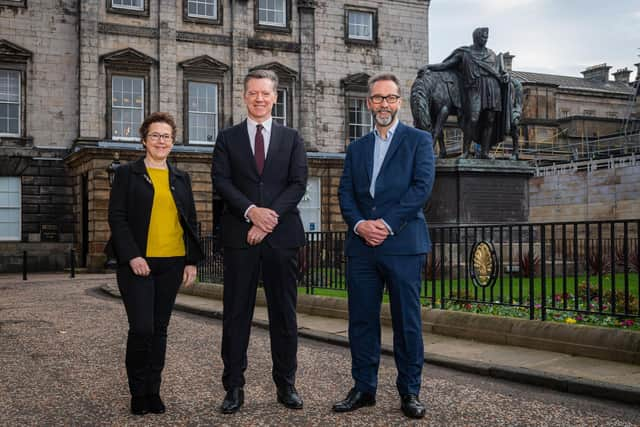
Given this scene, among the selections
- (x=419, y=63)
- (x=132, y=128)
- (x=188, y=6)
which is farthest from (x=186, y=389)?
(x=419, y=63)

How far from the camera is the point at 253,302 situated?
513cm

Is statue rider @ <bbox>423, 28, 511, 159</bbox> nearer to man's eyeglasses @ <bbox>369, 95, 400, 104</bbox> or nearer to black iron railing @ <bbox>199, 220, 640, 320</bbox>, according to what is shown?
black iron railing @ <bbox>199, 220, 640, 320</bbox>

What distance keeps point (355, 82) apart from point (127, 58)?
32.4 feet

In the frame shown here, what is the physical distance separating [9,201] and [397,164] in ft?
83.9

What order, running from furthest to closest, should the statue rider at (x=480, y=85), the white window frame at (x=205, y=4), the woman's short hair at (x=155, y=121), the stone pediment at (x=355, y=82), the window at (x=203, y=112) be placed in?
1. the stone pediment at (x=355, y=82)
2. the white window frame at (x=205, y=4)
3. the window at (x=203, y=112)
4. the statue rider at (x=480, y=85)
5. the woman's short hair at (x=155, y=121)

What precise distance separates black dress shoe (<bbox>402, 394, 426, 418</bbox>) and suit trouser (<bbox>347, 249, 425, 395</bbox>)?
0.04 meters

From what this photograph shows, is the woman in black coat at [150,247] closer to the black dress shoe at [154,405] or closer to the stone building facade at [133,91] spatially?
the black dress shoe at [154,405]

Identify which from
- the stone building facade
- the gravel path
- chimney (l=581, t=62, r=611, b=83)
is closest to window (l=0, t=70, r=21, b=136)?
the stone building facade

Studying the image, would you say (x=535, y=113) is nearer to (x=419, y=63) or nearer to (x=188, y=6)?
(x=419, y=63)

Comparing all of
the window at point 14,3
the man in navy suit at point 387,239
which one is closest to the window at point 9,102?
the window at point 14,3

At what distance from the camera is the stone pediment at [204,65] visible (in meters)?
29.2

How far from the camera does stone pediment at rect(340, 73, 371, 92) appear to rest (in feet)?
104

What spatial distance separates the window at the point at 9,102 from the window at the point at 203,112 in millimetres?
6526

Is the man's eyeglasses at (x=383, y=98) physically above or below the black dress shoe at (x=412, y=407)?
above
